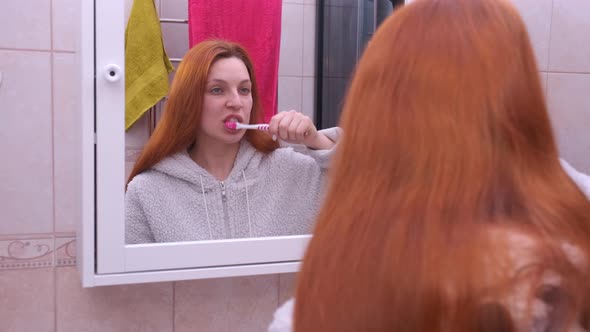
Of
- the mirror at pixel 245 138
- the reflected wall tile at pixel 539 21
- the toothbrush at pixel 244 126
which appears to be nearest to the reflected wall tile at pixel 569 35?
the reflected wall tile at pixel 539 21

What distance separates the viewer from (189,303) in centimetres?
118

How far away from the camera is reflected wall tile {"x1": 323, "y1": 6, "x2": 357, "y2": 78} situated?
1247mm

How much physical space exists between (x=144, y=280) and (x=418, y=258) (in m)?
0.74

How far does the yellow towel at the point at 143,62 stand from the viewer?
1099mm

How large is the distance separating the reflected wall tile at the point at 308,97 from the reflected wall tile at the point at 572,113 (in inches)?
23.8

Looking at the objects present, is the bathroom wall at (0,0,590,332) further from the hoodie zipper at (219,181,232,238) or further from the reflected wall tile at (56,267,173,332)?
the hoodie zipper at (219,181,232,238)

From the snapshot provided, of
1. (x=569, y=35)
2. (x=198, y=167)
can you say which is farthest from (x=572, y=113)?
(x=198, y=167)

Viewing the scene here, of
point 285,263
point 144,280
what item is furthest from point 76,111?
point 285,263

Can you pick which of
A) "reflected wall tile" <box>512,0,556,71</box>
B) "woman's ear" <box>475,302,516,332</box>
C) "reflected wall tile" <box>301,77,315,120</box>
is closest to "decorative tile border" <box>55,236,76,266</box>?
"reflected wall tile" <box>301,77,315,120</box>

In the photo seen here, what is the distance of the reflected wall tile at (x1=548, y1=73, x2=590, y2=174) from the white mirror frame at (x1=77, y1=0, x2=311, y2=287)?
0.90 metres

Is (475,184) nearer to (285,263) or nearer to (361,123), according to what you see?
(361,123)

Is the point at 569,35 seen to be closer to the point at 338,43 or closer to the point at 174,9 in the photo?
the point at 338,43

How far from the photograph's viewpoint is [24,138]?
108 cm

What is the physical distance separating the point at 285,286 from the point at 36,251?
0.49 meters
